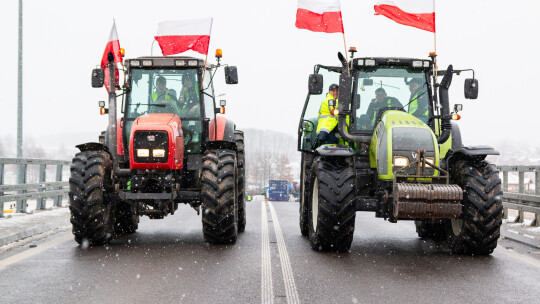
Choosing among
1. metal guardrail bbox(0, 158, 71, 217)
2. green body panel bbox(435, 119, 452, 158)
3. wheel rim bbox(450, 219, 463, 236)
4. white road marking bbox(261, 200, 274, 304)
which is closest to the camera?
white road marking bbox(261, 200, 274, 304)

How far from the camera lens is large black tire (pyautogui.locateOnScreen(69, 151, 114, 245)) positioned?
32.2 ft

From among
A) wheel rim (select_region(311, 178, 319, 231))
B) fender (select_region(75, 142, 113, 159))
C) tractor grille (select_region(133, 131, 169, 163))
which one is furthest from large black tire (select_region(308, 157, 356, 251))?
fender (select_region(75, 142, 113, 159))

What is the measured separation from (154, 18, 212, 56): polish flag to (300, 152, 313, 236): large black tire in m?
2.71

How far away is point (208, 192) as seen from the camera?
32.4 feet

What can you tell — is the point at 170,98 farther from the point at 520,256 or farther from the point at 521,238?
the point at 521,238

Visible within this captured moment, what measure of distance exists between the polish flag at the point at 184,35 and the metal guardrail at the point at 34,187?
12.6ft

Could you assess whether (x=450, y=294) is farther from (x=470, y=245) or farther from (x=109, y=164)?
(x=109, y=164)

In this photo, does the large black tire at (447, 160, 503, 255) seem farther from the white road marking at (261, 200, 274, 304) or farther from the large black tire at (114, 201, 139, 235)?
the large black tire at (114, 201, 139, 235)

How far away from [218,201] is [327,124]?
84.6 inches

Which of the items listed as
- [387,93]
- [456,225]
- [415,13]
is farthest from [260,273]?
[415,13]

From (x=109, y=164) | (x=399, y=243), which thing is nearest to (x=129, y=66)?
(x=109, y=164)

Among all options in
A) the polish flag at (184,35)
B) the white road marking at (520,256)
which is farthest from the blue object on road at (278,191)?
the white road marking at (520,256)

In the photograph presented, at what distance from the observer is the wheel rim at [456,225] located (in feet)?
30.6

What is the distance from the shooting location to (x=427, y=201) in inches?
336
